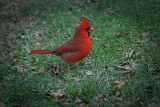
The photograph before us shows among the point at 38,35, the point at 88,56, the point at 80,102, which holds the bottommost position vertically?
the point at 80,102

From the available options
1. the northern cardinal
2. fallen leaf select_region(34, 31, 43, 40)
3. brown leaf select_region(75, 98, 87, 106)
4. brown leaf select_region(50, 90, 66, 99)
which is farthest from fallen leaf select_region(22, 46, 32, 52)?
brown leaf select_region(75, 98, 87, 106)

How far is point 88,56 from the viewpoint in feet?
14.1

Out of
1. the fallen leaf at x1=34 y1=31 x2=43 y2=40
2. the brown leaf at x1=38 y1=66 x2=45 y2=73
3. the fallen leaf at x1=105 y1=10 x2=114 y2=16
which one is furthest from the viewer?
the fallen leaf at x1=105 y1=10 x2=114 y2=16

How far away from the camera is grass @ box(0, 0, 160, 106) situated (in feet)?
10.4

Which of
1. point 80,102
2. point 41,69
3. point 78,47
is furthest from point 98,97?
point 41,69

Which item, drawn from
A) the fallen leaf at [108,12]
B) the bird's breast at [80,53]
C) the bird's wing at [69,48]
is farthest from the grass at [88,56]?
the bird's wing at [69,48]

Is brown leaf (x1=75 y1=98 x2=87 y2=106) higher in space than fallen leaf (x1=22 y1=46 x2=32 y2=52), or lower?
lower

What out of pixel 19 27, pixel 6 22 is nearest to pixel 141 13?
pixel 19 27

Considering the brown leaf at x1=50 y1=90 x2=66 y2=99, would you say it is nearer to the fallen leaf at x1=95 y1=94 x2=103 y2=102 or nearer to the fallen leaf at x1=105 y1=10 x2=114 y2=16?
the fallen leaf at x1=95 y1=94 x2=103 y2=102

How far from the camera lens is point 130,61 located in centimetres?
382

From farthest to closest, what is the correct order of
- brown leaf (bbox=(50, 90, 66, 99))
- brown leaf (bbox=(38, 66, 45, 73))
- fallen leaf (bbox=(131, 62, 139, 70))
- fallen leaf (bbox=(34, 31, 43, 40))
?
fallen leaf (bbox=(34, 31, 43, 40)), brown leaf (bbox=(38, 66, 45, 73)), fallen leaf (bbox=(131, 62, 139, 70)), brown leaf (bbox=(50, 90, 66, 99))

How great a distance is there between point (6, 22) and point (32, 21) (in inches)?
31.6

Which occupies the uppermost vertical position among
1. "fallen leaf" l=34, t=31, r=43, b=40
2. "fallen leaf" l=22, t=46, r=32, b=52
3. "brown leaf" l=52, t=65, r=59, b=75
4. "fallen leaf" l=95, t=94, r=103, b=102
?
"fallen leaf" l=34, t=31, r=43, b=40

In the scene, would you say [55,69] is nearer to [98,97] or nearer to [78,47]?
[78,47]
